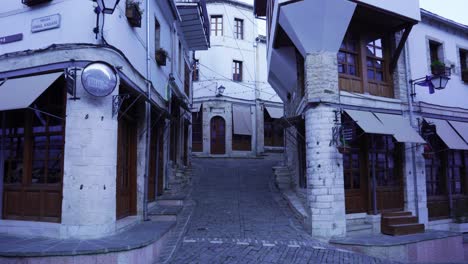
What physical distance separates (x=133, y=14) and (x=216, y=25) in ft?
49.1

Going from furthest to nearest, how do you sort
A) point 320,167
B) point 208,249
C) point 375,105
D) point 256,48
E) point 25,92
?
point 256,48 < point 375,105 < point 320,167 < point 208,249 < point 25,92

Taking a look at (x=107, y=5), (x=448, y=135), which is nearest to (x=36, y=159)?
(x=107, y=5)

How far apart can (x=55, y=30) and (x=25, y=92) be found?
4.10ft

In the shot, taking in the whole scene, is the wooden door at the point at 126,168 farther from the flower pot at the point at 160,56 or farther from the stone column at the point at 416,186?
the stone column at the point at 416,186

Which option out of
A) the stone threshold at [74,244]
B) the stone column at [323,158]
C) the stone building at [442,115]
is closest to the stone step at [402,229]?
the stone column at [323,158]

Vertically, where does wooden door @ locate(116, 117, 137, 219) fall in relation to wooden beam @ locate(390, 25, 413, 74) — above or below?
below

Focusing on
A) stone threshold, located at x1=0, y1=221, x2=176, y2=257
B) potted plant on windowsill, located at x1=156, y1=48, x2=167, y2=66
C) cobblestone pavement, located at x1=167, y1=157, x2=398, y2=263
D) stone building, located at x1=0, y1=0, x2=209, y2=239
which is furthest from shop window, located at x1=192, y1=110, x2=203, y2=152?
stone threshold, located at x1=0, y1=221, x2=176, y2=257

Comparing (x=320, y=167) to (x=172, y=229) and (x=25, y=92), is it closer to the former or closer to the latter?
(x=172, y=229)

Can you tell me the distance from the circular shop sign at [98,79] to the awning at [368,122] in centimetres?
549

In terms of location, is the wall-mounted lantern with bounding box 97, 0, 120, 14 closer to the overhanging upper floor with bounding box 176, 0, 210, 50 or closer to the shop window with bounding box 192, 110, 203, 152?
the overhanging upper floor with bounding box 176, 0, 210, 50

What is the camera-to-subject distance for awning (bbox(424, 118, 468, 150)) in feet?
33.6

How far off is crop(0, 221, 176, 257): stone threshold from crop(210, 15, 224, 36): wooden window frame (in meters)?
16.7

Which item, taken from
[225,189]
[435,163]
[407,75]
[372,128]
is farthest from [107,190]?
→ [435,163]

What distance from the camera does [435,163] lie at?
11.1 metres
